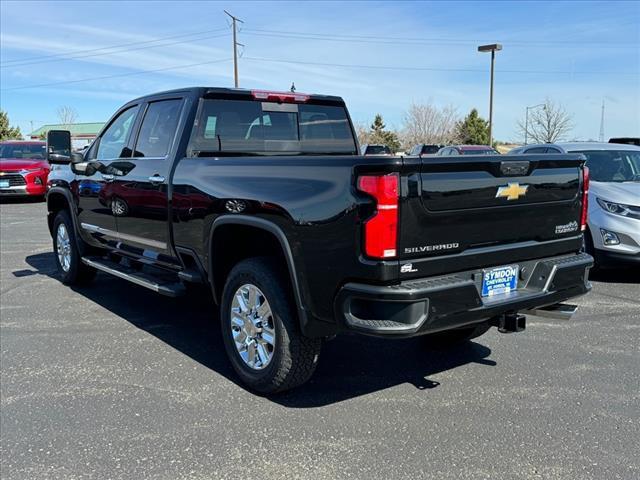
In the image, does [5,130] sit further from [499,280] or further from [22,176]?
[499,280]

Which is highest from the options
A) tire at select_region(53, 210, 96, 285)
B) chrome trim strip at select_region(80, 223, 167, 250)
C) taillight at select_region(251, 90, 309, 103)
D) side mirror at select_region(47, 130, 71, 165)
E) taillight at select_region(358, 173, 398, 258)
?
taillight at select_region(251, 90, 309, 103)

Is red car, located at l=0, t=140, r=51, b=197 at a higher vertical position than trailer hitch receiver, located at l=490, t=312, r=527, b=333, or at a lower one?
higher

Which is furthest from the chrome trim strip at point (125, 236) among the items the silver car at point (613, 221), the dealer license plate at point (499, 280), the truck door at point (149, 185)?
the silver car at point (613, 221)

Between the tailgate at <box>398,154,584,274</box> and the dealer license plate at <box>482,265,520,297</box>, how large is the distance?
0.19 ft

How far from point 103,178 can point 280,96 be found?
6.29 ft

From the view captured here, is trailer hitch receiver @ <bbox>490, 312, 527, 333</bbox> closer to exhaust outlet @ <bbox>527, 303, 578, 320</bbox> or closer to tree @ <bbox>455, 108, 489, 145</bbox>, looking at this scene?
exhaust outlet @ <bbox>527, 303, 578, 320</bbox>

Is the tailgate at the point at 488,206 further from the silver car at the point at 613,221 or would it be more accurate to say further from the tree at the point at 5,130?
the tree at the point at 5,130

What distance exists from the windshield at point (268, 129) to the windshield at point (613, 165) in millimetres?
3633

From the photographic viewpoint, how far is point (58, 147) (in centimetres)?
629

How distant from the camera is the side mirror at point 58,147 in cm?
616

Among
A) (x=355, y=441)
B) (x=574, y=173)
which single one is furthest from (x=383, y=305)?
(x=574, y=173)

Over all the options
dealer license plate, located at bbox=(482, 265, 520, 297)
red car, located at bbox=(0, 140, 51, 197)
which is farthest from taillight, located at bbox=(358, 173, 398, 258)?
red car, located at bbox=(0, 140, 51, 197)

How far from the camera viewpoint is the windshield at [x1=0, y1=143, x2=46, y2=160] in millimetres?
18358

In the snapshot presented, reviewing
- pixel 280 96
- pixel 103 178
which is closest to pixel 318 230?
pixel 280 96
